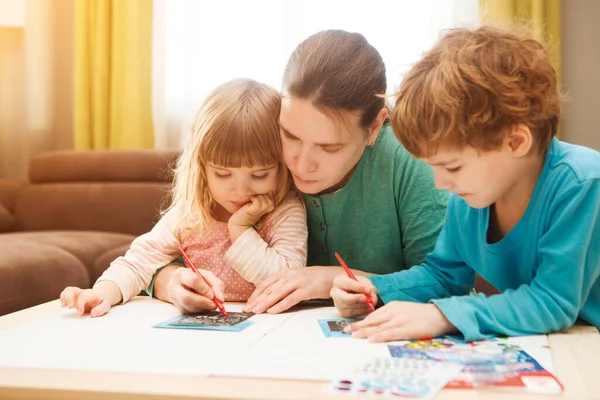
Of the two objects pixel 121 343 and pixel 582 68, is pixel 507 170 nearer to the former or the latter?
pixel 121 343

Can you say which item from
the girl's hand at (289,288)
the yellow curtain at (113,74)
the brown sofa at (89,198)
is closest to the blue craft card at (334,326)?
the girl's hand at (289,288)

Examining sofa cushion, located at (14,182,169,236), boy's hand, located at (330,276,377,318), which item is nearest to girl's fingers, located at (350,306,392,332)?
boy's hand, located at (330,276,377,318)

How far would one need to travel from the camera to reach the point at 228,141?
4.20 ft

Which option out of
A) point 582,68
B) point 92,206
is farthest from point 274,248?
point 582,68

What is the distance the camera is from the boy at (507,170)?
935 mm

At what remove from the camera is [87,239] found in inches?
99.4

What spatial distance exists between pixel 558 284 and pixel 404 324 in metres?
0.22

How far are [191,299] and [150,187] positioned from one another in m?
1.78

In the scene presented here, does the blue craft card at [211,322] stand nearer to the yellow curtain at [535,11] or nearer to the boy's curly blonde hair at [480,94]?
the boy's curly blonde hair at [480,94]

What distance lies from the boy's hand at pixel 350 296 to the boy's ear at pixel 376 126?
324 millimetres

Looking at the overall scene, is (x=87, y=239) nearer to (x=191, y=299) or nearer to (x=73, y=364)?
(x=191, y=299)

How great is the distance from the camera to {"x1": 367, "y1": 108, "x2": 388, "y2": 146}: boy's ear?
4.26 feet

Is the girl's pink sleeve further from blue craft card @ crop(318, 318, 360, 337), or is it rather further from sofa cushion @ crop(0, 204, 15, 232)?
sofa cushion @ crop(0, 204, 15, 232)

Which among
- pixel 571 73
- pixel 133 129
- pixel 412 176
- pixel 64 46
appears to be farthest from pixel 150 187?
pixel 571 73
